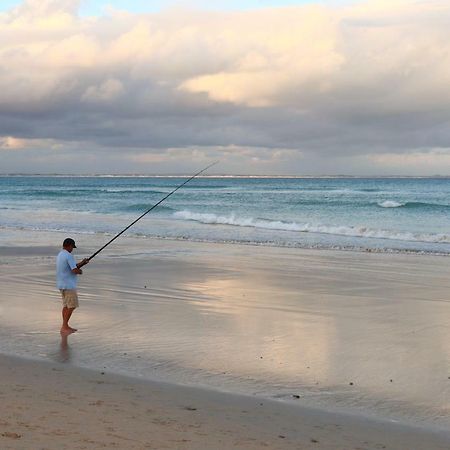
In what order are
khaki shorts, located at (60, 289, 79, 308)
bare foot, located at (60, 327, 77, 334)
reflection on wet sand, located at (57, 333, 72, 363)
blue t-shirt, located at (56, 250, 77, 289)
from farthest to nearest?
blue t-shirt, located at (56, 250, 77, 289), khaki shorts, located at (60, 289, 79, 308), bare foot, located at (60, 327, 77, 334), reflection on wet sand, located at (57, 333, 72, 363)

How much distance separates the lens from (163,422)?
16.2ft

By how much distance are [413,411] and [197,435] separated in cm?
178

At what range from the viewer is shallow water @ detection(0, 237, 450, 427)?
6047mm

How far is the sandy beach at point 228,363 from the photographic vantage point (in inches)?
188

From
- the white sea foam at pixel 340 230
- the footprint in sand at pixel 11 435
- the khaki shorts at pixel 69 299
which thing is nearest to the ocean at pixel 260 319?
the khaki shorts at pixel 69 299

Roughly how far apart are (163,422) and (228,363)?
1.85 m

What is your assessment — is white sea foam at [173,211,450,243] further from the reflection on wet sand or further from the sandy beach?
the reflection on wet sand

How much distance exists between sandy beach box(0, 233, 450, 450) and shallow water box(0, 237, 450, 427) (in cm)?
2

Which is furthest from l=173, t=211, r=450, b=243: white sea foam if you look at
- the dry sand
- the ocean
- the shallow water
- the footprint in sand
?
the footprint in sand

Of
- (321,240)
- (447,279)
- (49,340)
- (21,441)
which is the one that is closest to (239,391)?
(21,441)

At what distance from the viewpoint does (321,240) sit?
22.0 metres

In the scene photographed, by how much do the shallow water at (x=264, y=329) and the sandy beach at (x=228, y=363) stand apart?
0.02 meters

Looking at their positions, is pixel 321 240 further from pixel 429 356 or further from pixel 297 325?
pixel 429 356

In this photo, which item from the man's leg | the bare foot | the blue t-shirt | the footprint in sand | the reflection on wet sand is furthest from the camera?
the blue t-shirt
